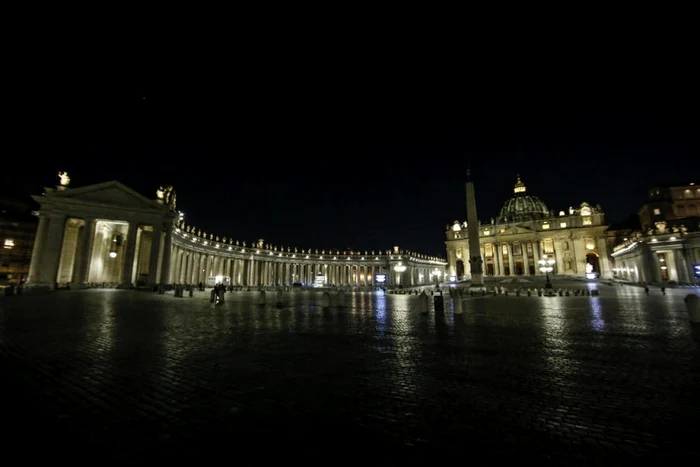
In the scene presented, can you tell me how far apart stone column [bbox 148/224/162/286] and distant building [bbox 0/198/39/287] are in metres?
30.0

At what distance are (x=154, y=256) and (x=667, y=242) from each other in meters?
88.0

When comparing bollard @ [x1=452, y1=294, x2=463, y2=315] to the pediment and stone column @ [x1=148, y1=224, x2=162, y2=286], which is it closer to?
stone column @ [x1=148, y1=224, x2=162, y2=286]

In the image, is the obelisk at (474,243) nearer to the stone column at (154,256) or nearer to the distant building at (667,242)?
the distant building at (667,242)

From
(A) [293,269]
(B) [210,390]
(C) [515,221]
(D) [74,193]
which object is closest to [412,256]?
(C) [515,221]

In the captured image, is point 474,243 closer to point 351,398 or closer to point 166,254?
point 351,398

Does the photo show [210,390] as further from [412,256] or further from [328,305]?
[412,256]

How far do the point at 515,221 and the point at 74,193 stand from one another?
383 ft

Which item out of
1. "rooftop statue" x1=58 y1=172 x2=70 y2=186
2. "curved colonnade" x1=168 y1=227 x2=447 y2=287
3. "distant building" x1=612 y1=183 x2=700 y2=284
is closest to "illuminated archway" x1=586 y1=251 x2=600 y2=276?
"distant building" x1=612 y1=183 x2=700 y2=284

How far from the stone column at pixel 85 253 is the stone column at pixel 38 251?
3.82m

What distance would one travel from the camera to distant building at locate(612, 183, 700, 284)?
5706cm

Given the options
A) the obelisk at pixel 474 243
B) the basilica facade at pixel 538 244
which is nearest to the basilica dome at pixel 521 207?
the basilica facade at pixel 538 244

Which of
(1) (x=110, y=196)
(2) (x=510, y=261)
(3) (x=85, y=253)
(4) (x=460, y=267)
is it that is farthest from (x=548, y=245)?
(3) (x=85, y=253)

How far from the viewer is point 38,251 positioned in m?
41.7

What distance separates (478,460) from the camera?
10.2 ft
